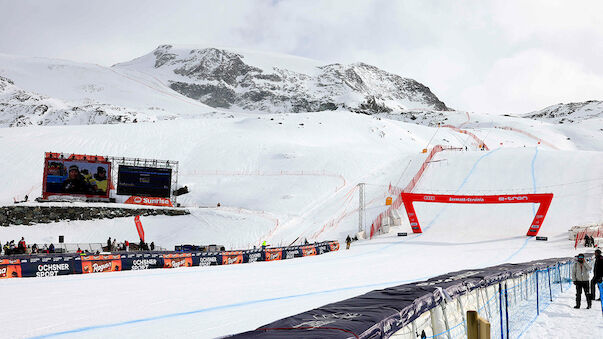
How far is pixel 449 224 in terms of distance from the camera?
36219mm

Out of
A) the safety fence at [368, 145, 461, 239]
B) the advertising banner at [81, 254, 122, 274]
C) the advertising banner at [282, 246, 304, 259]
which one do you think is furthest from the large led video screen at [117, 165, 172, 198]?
the advertising banner at [81, 254, 122, 274]

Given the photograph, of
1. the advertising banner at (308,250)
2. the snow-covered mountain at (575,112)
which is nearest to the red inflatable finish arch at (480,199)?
the advertising banner at (308,250)

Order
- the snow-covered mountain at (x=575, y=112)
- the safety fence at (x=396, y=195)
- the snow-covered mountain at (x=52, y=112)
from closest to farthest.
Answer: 1. the safety fence at (x=396, y=195)
2. the snow-covered mountain at (x=52, y=112)
3. the snow-covered mountain at (x=575, y=112)

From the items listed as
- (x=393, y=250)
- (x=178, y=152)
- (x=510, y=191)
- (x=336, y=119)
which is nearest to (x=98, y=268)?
(x=393, y=250)

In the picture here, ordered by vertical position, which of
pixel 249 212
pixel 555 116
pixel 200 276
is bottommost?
pixel 200 276

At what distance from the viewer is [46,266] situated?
1770 cm

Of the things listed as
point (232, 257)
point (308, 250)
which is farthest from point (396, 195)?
point (232, 257)

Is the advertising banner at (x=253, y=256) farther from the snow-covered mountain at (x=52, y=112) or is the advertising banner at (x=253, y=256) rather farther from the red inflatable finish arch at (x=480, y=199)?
the snow-covered mountain at (x=52, y=112)

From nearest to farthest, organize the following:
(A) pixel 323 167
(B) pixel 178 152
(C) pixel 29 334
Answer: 1. (C) pixel 29 334
2. (A) pixel 323 167
3. (B) pixel 178 152

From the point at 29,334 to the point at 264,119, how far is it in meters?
74.2

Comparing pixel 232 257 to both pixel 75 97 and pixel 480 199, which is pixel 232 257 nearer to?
pixel 480 199

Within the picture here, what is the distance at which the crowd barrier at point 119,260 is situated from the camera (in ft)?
56.6

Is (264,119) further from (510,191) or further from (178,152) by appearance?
(510,191)

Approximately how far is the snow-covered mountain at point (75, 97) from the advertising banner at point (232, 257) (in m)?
96.1
